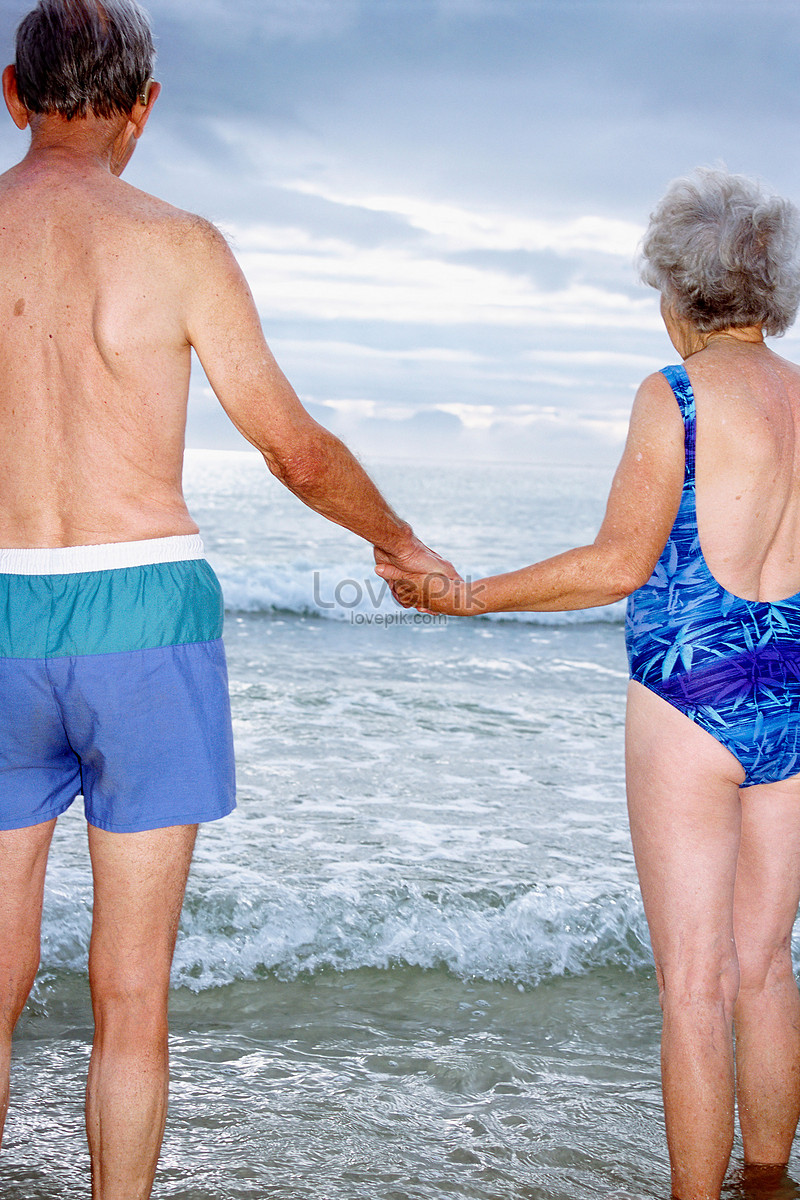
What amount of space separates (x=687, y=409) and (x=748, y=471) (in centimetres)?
17

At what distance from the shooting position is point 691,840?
2062mm

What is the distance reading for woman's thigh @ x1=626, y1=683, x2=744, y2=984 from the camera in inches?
80.9

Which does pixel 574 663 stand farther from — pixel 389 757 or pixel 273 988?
pixel 273 988

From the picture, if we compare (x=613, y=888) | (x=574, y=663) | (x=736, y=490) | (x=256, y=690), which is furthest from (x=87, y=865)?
(x=574, y=663)

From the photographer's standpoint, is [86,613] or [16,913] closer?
[86,613]

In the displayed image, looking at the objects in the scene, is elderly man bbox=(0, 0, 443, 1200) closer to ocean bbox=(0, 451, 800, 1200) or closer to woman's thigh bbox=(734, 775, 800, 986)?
ocean bbox=(0, 451, 800, 1200)

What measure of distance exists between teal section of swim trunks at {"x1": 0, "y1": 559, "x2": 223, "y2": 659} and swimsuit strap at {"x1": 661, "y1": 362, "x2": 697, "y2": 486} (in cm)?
100

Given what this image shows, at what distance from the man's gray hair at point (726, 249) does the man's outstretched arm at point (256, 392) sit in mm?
761

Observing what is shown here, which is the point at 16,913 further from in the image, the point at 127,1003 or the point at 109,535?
the point at 109,535

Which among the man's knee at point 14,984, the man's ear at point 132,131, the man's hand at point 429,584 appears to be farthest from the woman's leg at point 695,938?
the man's ear at point 132,131

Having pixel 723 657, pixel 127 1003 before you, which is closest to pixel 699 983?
pixel 723 657

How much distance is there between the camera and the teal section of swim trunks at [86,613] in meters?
1.82

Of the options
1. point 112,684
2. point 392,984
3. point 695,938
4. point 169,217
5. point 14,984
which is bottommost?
point 392,984

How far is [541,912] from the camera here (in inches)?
154
